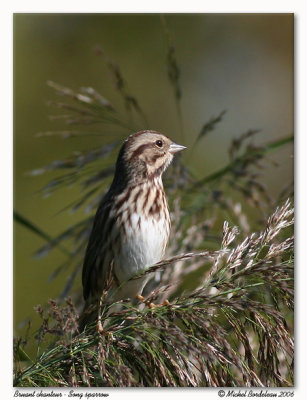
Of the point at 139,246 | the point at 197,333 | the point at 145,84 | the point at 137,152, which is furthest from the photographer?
the point at 145,84

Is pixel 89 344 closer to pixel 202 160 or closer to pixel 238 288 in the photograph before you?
pixel 238 288

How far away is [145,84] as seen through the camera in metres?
3.28

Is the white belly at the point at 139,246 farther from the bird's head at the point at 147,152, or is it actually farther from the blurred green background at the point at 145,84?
the blurred green background at the point at 145,84

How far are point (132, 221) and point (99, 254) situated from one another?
21 cm

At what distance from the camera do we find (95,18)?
2.89m

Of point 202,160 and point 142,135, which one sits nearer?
point 142,135

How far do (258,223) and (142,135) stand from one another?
63cm

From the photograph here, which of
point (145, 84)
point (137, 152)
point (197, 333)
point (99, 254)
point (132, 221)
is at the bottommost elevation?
point (197, 333)

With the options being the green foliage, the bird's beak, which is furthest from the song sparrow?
the green foliage

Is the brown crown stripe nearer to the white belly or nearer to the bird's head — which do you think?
the bird's head

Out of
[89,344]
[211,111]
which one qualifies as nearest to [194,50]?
[211,111]

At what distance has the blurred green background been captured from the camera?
9.36 ft

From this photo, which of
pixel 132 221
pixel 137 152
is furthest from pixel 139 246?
pixel 137 152

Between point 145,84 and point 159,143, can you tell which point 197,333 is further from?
point 145,84
